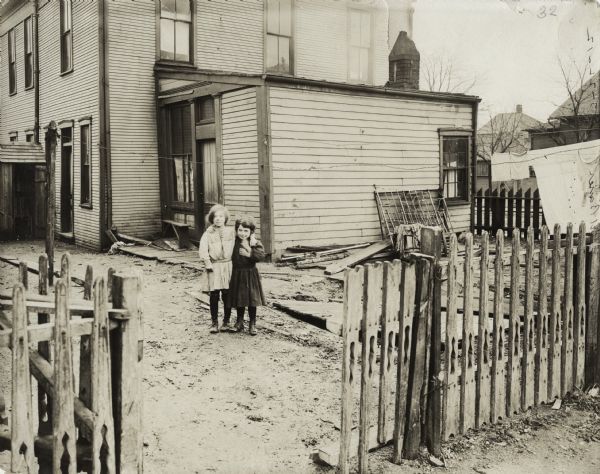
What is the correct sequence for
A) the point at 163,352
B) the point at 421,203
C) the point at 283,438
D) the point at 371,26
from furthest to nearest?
the point at 371,26
the point at 421,203
the point at 163,352
the point at 283,438

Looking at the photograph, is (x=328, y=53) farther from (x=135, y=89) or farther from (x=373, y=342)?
(x=373, y=342)

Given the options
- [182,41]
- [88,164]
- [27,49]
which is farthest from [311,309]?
[27,49]

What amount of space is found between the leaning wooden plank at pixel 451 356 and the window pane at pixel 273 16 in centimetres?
1551

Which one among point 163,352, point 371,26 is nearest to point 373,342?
point 163,352

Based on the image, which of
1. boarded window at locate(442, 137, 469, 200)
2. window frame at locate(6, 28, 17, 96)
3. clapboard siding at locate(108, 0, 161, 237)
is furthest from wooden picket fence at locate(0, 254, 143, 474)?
window frame at locate(6, 28, 17, 96)

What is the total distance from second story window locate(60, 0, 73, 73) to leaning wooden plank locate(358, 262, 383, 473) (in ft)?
49.7

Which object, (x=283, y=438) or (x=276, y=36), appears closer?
(x=283, y=438)

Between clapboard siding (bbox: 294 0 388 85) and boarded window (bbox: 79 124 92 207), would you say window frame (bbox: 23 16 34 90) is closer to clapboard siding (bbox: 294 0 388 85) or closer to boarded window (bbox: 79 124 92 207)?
boarded window (bbox: 79 124 92 207)

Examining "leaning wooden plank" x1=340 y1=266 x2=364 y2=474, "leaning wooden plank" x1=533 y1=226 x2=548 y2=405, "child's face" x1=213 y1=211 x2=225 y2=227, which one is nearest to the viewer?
"leaning wooden plank" x1=340 y1=266 x2=364 y2=474

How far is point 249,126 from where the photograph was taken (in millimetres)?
12445

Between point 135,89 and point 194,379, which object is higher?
point 135,89

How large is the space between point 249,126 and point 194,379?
25.5 ft

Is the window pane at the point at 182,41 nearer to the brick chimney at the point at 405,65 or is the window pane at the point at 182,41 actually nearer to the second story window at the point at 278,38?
the second story window at the point at 278,38

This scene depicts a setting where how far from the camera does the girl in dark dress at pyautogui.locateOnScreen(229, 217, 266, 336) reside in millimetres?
7051
